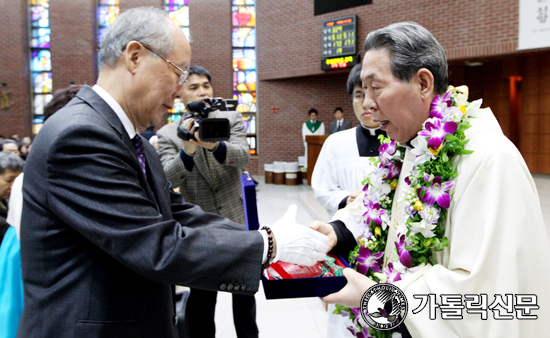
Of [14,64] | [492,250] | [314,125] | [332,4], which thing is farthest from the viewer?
[14,64]

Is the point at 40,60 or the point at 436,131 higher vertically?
the point at 40,60

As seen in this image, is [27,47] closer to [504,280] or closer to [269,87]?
[269,87]

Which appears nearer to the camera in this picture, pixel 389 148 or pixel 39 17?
pixel 389 148

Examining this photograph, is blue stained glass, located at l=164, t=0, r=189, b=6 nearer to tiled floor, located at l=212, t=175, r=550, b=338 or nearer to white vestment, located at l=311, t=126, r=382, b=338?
tiled floor, located at l=212, t=175, r=550, b=338

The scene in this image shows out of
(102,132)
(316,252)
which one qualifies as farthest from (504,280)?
(102,132)

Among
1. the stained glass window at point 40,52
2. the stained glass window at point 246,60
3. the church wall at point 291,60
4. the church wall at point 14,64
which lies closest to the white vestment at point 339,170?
the church wall at point 291,60

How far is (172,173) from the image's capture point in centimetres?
240

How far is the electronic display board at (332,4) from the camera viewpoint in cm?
980

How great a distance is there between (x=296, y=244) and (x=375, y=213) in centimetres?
45

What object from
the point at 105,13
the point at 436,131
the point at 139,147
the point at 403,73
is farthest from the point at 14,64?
the point at 436,131

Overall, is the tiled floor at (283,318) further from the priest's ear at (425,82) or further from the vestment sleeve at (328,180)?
the priest's ear at (425,82)

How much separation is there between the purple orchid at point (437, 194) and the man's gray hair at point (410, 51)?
13.7 inches

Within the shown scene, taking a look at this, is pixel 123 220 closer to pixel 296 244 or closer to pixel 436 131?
pixel 296 244

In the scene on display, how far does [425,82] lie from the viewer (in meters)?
1.32
